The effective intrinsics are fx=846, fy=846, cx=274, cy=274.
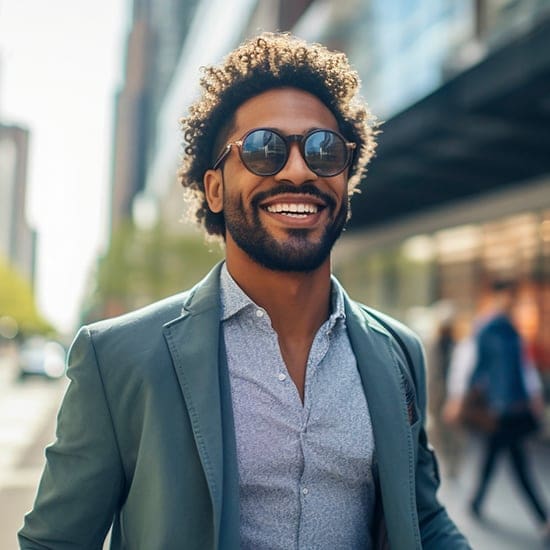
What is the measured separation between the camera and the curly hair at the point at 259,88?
227cm

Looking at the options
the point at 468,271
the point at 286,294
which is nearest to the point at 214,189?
the point at 286,294

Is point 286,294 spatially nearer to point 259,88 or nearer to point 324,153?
point 324,153

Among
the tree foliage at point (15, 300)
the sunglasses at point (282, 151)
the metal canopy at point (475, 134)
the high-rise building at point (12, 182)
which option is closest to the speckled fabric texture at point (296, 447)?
the sunglasses at point (282, 151)

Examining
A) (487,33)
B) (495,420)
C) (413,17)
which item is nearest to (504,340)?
(495,420)

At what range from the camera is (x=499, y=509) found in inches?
301

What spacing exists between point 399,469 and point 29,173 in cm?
19470

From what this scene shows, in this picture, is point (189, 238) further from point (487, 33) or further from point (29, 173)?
point (29, 173)

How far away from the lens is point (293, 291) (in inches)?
84.4

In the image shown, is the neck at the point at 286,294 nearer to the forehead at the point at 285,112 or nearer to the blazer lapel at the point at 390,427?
the blazer lapel at the point at 390,427

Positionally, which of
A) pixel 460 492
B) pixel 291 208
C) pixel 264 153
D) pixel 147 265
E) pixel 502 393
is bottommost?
pixel 460 492

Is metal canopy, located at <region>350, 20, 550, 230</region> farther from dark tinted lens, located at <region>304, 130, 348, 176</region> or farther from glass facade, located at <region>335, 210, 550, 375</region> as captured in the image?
dark tinted lens, located at <region>304, 130, 348, 176</region>

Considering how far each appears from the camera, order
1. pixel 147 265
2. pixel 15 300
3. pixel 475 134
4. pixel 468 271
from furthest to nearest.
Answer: pixel 15 300, pixel 147 265, pixel 468 271, pixel 475 134

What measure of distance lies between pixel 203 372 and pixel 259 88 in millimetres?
788

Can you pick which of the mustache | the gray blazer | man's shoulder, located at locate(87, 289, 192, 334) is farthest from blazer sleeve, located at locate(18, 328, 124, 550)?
the mustache
